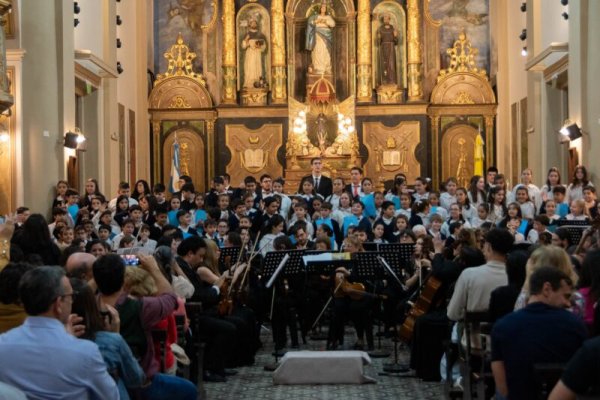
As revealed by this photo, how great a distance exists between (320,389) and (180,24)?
19.1 m

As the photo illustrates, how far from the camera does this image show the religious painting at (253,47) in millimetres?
26734

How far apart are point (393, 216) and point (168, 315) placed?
26.4ft

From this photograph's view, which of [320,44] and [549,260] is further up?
[320,44]

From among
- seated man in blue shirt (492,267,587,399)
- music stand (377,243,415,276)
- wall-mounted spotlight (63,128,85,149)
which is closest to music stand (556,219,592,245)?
music stand (377,243,415,276)

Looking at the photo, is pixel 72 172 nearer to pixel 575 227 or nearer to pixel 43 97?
pixel 43 97

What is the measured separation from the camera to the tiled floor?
9500 mm

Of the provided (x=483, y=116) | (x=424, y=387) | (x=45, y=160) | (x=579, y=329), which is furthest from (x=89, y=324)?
(x=483, y=116)

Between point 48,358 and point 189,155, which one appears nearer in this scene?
point 48,358

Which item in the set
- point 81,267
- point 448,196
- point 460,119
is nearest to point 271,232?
point 448,196

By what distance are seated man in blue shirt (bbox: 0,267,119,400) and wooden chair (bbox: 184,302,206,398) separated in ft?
14.1

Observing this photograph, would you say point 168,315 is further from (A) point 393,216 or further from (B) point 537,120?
(B) point 537,120

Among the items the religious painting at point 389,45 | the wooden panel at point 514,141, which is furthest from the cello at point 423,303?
the religious painting at point 389,45

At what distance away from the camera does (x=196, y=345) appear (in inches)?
361

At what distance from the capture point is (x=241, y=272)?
1089 cm
